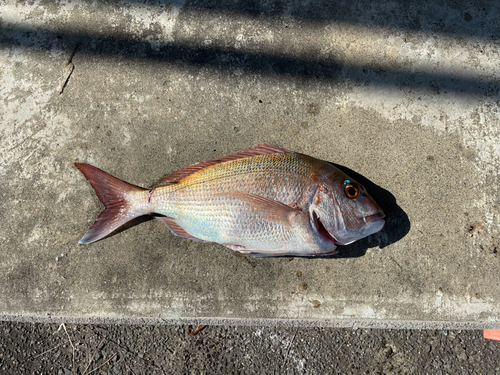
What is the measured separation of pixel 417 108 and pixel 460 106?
1.31 feet

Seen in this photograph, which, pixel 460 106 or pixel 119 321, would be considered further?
pixel 460 106

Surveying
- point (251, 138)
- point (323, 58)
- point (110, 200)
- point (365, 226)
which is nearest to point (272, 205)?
point (365, 226)

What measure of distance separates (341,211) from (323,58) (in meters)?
1.54

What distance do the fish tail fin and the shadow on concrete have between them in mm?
1192

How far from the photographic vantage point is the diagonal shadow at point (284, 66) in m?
2.80

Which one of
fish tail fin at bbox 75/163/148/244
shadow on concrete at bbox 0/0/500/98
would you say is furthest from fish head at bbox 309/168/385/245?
fish tail fin at bbox 75/163/148/244

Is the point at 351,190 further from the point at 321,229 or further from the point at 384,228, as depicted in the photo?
the point at 384,228

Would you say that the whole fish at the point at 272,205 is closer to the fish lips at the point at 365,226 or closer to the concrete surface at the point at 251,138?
the fish lips at the point at 365,226

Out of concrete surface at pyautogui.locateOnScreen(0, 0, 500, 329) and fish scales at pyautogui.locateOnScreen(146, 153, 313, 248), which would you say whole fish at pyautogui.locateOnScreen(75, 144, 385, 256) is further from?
concrete surface at pyautogui.locateOnScreen(0, 0, 500, 329)

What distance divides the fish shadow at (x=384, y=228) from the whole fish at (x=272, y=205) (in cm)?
36

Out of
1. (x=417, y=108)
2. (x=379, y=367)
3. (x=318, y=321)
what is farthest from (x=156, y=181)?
(x=379, y=367)

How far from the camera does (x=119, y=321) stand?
97.2 inches

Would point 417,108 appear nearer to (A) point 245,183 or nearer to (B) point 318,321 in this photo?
(A) point 245,183

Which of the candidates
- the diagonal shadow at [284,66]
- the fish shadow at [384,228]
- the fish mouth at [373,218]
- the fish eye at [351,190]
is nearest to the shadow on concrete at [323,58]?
the diagonal shadow at [284,66]
